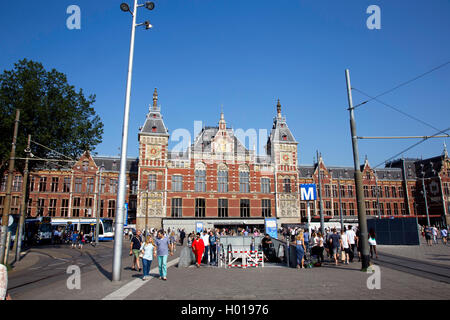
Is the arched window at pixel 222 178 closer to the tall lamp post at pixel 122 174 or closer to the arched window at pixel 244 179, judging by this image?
the arched window at pixel 244 179

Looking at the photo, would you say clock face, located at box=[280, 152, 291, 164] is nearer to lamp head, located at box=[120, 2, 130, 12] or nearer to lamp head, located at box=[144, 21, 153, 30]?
lamp head, located at box=[144, 21, 153, 30]

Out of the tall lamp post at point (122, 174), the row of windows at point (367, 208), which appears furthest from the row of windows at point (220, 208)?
the tall lamp post at point (122, 174)

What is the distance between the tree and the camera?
23156mm

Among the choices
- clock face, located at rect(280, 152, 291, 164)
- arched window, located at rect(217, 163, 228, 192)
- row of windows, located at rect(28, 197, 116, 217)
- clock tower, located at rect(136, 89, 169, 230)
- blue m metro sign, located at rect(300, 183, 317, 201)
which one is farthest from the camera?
clock face, located at rect(280, 152, 291, 164)

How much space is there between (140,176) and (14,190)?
23.6 meters

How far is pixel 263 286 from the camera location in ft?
30.7

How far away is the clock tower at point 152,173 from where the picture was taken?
44844mm

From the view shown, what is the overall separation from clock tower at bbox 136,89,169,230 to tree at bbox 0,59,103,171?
18420mm

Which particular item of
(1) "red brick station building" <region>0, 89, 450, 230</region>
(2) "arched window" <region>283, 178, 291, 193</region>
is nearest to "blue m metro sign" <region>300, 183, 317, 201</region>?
(1) "red brick station building" <region>0, 89, 450, 230</region>

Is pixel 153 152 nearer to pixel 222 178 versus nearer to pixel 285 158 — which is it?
pixel 222 178
